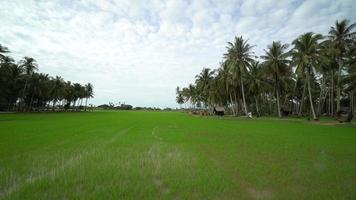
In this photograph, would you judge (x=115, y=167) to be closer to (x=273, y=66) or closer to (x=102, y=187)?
(x=102, y=187)

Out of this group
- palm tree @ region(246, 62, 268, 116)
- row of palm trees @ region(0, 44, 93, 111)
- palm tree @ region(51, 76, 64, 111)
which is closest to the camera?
palm tree @ region(246, 62, 268, 116)

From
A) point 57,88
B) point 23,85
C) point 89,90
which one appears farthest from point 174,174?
point 89,90

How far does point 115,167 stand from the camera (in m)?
6.84

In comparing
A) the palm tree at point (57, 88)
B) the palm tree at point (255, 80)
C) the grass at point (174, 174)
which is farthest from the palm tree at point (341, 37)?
the palm tree at point (57, 88)

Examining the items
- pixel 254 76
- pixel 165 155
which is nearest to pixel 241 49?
pixel 254 76

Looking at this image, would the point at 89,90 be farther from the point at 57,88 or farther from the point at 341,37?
the point at 341,37

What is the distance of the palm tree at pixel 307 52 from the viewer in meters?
32.7

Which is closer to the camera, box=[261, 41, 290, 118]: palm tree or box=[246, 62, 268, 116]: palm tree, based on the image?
box=[261, 41, 290, 118]: palm tree

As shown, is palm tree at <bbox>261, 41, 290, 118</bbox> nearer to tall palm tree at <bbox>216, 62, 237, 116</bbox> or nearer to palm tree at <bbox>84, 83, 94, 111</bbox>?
tall palm tree at <bbox>216, 62, 237, 116</bbox>

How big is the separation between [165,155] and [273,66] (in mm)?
34481

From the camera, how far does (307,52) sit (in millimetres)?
33156

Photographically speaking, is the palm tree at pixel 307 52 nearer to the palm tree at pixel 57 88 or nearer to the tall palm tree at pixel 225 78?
the tall palm tree at pixel 225 78

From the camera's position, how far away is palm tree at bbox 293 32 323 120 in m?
32.7

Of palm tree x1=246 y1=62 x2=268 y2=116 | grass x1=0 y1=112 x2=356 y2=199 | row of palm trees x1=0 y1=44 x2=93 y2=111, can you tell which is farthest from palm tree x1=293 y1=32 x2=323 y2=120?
row of palm trees x1=0 y1=44 x2=93 y2=111
